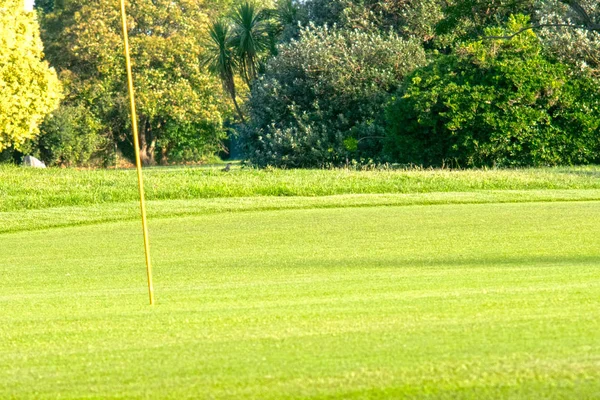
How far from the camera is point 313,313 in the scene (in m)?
8.16

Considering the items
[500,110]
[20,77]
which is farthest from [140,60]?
[500,110]

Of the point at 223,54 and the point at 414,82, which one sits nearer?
the point at 414,82

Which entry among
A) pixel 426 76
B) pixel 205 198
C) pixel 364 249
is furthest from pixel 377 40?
pixel 364 249

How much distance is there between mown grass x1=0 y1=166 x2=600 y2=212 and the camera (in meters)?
26.3

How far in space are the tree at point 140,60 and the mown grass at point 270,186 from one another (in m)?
29.5

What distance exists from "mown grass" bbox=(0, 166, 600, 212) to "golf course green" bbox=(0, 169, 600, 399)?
7913mm

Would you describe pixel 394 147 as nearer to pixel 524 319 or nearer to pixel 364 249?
pixel 364 249

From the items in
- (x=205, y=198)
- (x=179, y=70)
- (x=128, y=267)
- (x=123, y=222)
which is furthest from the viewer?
(x=179, y=70)

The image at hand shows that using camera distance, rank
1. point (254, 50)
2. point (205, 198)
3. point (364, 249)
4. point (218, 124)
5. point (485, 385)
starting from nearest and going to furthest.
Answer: point (485, 385)
point (364, 249)
point (205, 198)
point (254, 50)
point (218, 124)

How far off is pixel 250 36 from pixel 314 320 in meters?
38.7

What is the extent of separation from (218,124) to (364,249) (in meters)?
51.4

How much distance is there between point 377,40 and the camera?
41.4 m

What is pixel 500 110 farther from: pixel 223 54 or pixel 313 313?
pixel 313 313

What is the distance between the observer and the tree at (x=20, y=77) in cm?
3581
